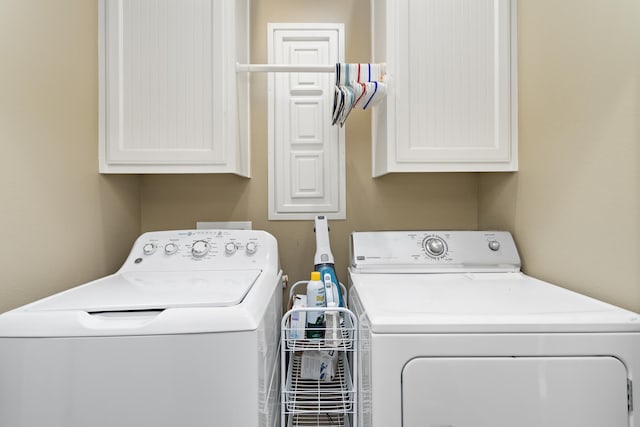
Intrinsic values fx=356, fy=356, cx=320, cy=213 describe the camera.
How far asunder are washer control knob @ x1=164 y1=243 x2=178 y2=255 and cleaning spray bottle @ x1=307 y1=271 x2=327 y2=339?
2.08ft

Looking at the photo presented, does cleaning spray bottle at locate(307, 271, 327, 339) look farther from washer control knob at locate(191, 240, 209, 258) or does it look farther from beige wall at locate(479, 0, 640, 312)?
beige wall at locate(479, 0, 640, 312)

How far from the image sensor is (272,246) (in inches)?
63.5

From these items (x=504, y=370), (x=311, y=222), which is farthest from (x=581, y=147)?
(x=311, y=222)

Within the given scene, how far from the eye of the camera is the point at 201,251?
153cm

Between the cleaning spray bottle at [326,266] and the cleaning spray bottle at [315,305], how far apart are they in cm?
4

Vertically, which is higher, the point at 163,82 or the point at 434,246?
the point at 163,82

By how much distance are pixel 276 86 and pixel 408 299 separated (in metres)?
1.36

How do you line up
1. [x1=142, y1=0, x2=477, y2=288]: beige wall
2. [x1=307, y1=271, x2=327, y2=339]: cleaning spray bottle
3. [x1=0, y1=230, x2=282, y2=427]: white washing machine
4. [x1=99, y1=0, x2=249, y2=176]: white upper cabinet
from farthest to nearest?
[x1=142, y1=0, x2=477, y2=288]: beige wall, [x1=99, y1=0, x2=249, y2=176]: white upper cabinet, [x1=307, y1=271, x2=327, y2=339]: cleaning spray bottle, [x1=0, y1=230, x2=282, y2=427]: white washing machine

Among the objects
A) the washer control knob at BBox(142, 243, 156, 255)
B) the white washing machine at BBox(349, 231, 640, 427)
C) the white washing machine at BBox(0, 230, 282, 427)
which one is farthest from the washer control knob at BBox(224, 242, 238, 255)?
the white washing machine at BBox(349, 231, 640, 427)

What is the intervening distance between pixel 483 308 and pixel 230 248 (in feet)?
3.34

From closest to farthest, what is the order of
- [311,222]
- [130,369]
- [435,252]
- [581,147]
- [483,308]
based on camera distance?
[130,369] < [483,308] < [581,147] < [435,252] < [311,222]

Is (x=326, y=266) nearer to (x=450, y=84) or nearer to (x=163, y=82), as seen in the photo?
(x=450, y=84)

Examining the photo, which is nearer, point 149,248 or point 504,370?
point 504,370

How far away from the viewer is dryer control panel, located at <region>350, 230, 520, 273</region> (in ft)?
5.25
